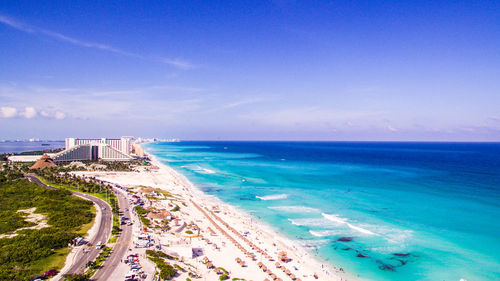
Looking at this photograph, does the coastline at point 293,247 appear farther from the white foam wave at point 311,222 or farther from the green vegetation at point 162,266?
the green vegetation at point 162,266

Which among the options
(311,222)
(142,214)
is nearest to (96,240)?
(142,214)

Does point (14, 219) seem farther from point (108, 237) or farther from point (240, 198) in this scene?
point (240, 198)

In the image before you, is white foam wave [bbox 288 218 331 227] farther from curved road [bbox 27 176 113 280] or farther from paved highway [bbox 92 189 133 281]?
curved road [bbox 27 176 113 280]

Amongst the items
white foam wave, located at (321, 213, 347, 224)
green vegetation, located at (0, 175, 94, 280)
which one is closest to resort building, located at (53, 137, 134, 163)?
green vegetation, located at (0, 175, 94, 280)

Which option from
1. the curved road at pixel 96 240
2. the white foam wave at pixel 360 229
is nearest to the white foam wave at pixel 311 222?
the white foam wave at pixel 360 229

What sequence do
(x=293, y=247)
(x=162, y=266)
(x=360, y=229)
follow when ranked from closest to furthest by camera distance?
(x=162, y=266), (x=293, y=247), (x=360, y=229)

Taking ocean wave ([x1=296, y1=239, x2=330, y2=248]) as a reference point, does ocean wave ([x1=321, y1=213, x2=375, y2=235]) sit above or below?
above

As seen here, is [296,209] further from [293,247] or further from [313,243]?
[293,247]
